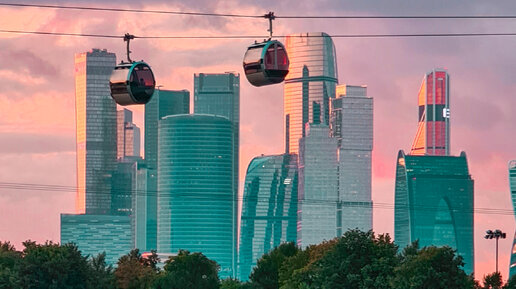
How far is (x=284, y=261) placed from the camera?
195875mm

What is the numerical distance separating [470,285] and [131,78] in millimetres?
57485

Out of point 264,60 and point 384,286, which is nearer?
point 264,60

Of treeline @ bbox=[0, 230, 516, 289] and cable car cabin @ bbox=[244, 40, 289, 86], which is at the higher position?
cable car cabin @ bbox=[244, 40, 289, 86]

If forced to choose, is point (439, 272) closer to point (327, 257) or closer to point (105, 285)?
point (327, 257)

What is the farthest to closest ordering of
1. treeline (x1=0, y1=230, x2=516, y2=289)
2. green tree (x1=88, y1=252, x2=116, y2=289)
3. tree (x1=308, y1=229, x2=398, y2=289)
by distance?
green tree (x1=88, y1=252, x2=116, y2=289), tree (x1=308, y1=229, x2=398, y2=289), treeline (x1=0, y1=230, x2=516, y2=289)

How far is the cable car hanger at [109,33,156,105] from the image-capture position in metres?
106

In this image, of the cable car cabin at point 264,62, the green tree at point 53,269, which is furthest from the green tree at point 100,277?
the cable car cabin at point 264,62

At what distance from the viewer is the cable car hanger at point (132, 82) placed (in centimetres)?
10556

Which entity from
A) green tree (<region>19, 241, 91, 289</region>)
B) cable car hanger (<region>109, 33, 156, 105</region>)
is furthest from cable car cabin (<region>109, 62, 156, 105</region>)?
green tree (<region>19, 241, 91, 289</region>)

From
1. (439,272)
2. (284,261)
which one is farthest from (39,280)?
(439,272)

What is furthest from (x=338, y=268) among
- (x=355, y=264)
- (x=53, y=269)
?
(x=53, y=269)

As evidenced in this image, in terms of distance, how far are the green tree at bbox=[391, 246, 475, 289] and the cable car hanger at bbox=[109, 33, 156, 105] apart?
50775 millimetres

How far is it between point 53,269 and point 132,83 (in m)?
73.4

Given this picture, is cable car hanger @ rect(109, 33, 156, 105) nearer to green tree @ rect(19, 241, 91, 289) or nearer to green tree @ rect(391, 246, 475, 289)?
green tree @ rect(391, 246, 475, 289)
